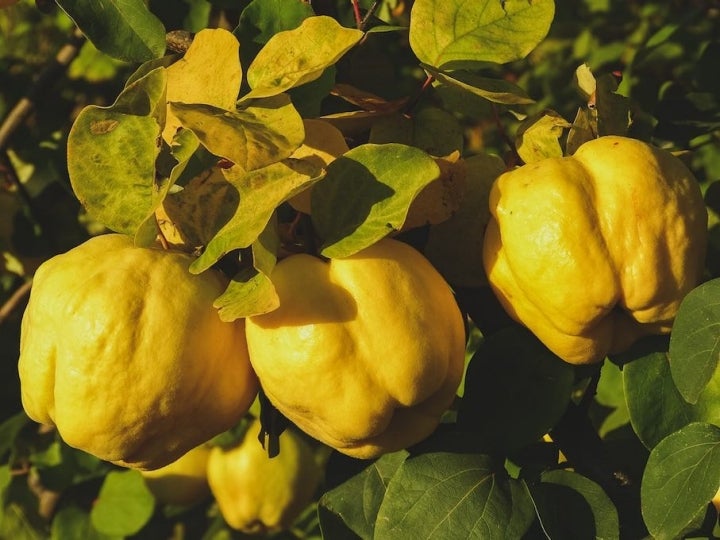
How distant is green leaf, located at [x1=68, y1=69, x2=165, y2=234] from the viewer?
0.98 m

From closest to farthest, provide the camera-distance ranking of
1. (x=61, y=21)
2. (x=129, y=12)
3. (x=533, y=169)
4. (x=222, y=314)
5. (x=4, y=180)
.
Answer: (x=222, y=314) < (x=533, y=169) < (x=129, y=12) < (x=4, y=180) < (x=61, y=21)

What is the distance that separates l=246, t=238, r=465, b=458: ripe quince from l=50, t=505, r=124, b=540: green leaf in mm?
1172

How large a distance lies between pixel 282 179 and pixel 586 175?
0.29 metres

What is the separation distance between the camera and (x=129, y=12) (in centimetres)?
114

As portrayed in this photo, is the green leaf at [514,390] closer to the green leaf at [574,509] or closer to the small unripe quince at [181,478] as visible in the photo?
the green leaf at [574,509]

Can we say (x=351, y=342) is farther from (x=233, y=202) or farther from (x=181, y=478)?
(x=181, y=478)

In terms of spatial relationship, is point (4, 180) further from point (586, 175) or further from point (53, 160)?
point (586, 175)

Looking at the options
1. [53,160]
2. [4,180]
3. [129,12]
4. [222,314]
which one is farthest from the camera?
[4,180]

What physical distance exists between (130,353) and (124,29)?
418mm

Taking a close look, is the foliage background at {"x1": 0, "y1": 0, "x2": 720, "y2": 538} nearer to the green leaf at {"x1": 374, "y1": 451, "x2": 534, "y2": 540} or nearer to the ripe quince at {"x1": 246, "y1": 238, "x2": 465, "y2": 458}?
the ripe quince at {"x1": 246, "y1": 238, "x2": 465, "y2": 458}

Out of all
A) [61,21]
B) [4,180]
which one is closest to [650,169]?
[4,180]

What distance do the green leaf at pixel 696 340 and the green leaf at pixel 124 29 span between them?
63 cm

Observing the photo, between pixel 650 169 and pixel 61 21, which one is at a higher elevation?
pixel 650 169

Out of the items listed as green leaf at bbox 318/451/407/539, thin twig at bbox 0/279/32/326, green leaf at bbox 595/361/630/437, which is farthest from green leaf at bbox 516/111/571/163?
thin twig at bbox 0/279/32/326
